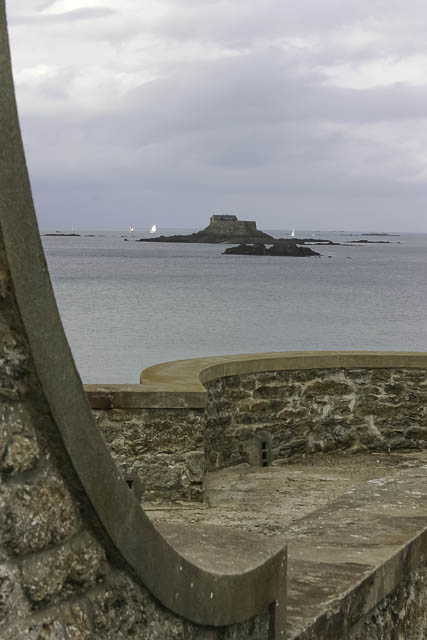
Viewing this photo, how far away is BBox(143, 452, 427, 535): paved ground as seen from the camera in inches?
276

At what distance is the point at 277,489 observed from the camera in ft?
26.3

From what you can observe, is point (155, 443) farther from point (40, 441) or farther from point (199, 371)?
point (40, 441)

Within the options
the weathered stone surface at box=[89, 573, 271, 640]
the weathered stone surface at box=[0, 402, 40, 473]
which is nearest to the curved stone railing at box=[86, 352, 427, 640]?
the weathered stone surface at box=[89, 573, 271, 640]

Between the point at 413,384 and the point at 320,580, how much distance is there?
6.45 metres

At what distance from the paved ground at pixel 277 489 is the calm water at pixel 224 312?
69.8ft

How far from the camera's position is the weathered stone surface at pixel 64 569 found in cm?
171

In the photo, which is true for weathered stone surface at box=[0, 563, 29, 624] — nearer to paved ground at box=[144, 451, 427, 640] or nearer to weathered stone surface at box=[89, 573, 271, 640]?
weathered stone surface at box=[89, 573, 271, 640]

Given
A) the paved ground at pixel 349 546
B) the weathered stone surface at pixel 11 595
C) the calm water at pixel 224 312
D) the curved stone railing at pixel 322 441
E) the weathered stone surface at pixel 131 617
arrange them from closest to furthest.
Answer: the weathered stone surface at pixel 11 595, the weathered stone surface at pixel 131 617, the paved ground at pixel 349 546, the curved stone railing at pixel 322 441, the calm water at pixel 224 312

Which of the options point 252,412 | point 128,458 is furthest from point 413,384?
point 128,458

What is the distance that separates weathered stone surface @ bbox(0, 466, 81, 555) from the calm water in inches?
1107

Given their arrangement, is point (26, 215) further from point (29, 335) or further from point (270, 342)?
point (270, 342)

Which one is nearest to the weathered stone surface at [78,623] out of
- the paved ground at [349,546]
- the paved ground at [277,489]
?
the paved ground at [349,546]

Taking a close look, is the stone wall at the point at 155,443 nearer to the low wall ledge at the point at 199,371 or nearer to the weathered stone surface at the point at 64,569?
the low wall ledge at the point at 199,371

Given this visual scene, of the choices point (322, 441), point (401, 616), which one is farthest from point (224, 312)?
point (401, 616)
